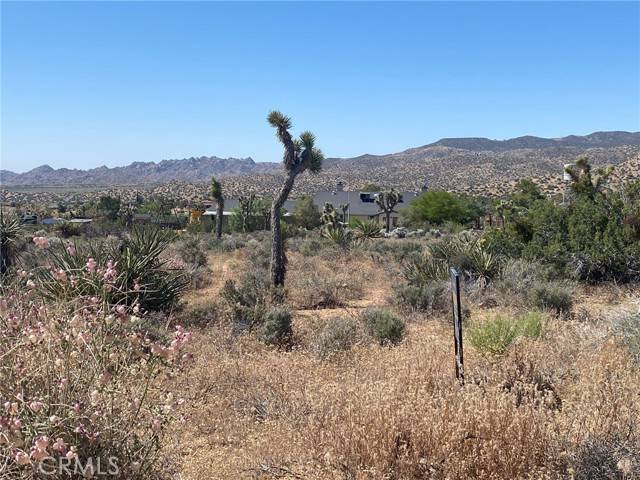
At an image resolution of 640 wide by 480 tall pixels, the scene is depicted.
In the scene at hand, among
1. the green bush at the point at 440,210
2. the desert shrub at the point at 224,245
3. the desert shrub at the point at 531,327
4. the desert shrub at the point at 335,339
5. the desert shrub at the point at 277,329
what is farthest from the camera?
the green bush at the point at 440,210

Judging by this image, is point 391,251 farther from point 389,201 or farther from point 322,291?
point 389,201

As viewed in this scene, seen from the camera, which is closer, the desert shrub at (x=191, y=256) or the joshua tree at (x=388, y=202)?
the desert shrub at (x=191, y=256)

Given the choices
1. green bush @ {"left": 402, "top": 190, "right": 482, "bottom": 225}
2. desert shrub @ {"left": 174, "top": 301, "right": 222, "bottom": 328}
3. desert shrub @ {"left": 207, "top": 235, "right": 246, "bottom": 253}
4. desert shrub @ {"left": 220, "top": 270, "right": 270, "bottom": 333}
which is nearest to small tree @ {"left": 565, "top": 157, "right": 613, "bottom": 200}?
desert shrub @ {"left": 220, "top": 270, "right": 270, "bottom": 333}

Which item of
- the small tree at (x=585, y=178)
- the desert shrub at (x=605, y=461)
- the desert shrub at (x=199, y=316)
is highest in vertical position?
the small tree at (x=585, y=178)

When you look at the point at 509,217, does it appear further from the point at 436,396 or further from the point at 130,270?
the point at 436,396

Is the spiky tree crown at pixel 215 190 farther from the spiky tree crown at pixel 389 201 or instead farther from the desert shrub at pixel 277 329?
the desert shrub at pixel 277 329

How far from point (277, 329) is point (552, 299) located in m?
5.03

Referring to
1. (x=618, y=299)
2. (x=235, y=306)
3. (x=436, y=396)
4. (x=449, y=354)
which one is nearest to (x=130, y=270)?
(x=235, y=306)

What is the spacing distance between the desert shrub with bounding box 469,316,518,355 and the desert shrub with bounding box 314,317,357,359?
1.71m

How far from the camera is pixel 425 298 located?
10.7 meters

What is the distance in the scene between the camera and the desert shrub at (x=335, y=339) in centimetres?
740

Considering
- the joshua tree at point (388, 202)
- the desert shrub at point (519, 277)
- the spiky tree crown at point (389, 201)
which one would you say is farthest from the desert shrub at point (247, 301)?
the spiky tree crown at point (389, 201)

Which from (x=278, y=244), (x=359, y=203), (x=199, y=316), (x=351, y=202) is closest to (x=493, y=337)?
(x=199, y=316)

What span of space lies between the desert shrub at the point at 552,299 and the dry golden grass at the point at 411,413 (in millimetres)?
3168
